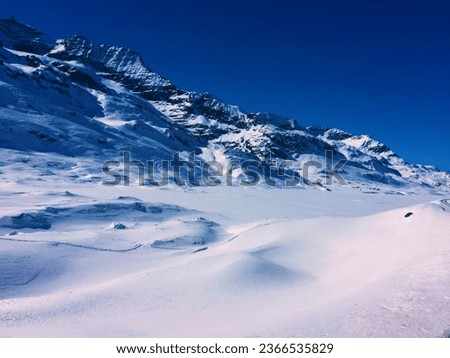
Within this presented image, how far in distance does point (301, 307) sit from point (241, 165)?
120306mm

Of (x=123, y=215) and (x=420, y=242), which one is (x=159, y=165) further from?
(x=420, y=242)

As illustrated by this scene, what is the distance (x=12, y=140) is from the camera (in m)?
91.4

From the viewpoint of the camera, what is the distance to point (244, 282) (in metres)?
10.4

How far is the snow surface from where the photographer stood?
6.73m

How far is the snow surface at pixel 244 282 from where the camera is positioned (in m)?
6.73
